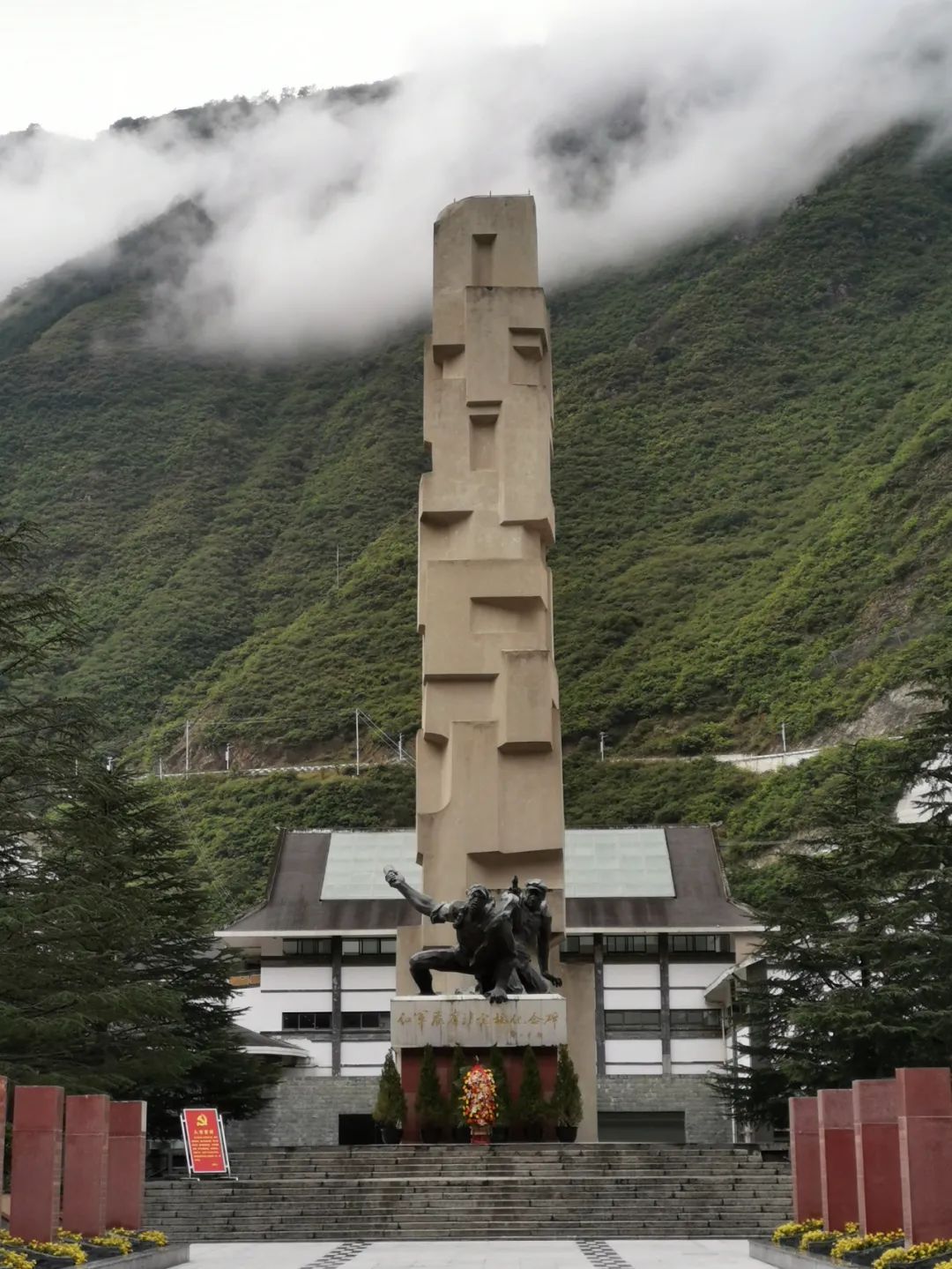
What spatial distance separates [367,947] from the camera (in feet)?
114

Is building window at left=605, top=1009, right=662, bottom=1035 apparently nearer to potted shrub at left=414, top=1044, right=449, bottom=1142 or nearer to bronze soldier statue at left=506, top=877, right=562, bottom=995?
bronze soldier statue at left=506, top=877, right=562, bottom=995

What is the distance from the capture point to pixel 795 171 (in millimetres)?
92188

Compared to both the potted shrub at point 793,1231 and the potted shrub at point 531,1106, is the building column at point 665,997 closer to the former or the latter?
the potted shrub at point 531,1106

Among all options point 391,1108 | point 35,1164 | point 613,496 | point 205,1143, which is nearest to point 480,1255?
→ point 35,1164

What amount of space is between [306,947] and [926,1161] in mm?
24611

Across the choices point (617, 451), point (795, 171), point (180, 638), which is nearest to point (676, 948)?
point (180, 638)

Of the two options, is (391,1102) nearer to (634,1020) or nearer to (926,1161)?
(926,1161)

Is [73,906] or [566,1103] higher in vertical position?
[73,906]

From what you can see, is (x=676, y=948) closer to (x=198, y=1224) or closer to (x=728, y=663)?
(x=198, y=1224)

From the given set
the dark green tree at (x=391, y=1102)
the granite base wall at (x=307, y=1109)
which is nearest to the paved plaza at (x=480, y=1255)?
the dark green tree at (x=391, y=1102)

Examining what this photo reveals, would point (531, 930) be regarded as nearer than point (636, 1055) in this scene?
Yes

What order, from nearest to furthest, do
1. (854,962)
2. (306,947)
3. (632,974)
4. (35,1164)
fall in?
1. (35,1164)
2. (854,962)
3. (632,974)
4. (306,947)

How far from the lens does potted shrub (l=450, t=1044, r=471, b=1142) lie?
2180cm

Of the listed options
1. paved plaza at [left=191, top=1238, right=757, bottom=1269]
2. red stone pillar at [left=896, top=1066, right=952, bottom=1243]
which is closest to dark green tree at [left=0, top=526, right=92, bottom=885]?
paved plaza at [left=191, top=1238, right=757, bottom=1269]
